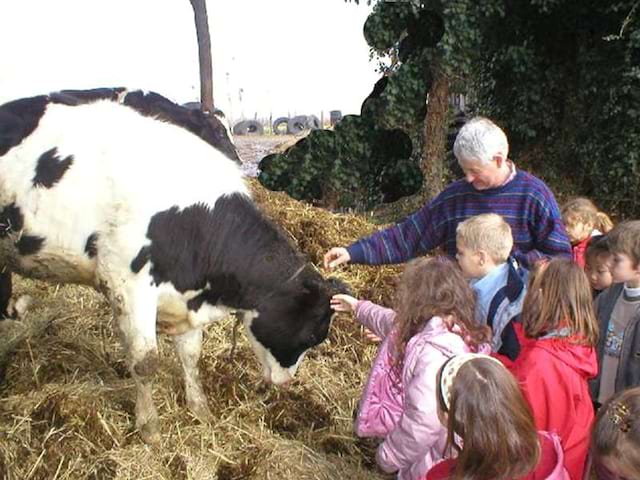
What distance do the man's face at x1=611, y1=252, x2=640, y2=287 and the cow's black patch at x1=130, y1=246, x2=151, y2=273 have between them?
7.75ft

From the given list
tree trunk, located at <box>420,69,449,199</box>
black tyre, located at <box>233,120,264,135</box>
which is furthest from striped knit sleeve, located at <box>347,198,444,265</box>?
black tyre, located at <box>233,120,264,135</box>

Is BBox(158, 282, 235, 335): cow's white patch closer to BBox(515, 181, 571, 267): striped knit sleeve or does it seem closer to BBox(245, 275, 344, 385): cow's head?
BBox(245, 275, 344, 385): cow's head

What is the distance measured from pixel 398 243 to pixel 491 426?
7.18ft

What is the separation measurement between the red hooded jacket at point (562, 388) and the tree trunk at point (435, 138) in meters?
8.09

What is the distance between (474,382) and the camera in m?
1.91

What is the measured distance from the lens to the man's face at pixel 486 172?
132 inches

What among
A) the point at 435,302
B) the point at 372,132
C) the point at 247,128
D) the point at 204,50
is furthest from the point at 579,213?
the point at 247,128

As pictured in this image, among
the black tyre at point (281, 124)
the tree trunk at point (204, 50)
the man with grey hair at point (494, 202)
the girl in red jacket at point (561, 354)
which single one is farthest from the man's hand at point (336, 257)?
the black tyre at point (281, 124)

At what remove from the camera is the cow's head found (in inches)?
156

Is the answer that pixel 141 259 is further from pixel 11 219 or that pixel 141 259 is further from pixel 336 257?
pixel 336 257

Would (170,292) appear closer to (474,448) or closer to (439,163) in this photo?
(474,448)

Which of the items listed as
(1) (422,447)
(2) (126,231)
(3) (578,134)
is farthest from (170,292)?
(3) (578,134)

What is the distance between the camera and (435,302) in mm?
2707

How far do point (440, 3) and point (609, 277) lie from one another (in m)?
7.24
